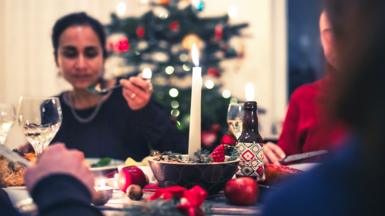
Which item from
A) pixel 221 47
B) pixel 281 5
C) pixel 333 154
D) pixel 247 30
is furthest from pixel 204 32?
pixel 333 154

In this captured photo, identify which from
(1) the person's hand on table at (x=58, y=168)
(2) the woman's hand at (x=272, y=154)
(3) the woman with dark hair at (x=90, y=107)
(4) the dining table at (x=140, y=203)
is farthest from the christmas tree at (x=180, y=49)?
(1) the person's hand on table at (x=58, y=168)

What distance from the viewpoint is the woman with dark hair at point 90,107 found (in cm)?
236

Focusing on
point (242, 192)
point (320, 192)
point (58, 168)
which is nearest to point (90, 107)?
point (242, 192)

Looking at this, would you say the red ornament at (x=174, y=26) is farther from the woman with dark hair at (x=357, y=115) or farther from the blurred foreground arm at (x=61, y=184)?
the woman with dark hair at (x=357, y=115)

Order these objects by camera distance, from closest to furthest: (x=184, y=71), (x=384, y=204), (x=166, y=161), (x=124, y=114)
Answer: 1. (x=384, y=204)
2. (x=166, y=161)
3. (x=124, y=114)
4. (x=184, y=71)

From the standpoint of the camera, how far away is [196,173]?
108 centimetres

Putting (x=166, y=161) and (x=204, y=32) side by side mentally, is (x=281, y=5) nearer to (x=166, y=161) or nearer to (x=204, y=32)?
(x=204, y=32)

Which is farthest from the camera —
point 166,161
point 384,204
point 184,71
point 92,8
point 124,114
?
point 92,8

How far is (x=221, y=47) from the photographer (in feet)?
12.0

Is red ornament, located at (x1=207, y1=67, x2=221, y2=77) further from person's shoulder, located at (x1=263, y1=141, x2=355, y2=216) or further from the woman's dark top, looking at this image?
person's shoulder, located at (x1=263, y1=141, x2=355, y2=216)

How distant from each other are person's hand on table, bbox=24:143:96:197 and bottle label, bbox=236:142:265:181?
49cm

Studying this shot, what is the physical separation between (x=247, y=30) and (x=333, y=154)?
3758 mm

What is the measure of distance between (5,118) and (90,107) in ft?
3.46

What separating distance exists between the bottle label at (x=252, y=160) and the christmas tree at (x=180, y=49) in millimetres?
2245
